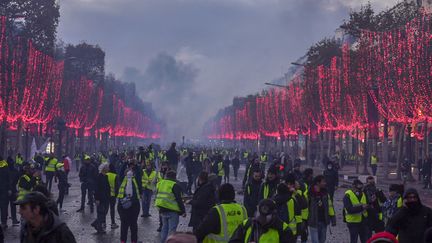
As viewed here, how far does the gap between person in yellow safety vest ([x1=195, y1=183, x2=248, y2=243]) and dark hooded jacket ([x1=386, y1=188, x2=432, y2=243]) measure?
6.34ft

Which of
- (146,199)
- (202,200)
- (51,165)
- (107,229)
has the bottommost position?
(107,229)

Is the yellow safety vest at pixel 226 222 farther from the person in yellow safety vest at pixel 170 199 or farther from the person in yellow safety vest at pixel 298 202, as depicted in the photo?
the person in yellow safety vest at pixel 170 199

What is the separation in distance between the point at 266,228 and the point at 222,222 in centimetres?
85

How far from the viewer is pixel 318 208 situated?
13562 mm

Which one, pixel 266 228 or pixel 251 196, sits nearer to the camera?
pixel 266 228

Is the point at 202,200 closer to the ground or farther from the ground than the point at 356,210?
farther from the ground

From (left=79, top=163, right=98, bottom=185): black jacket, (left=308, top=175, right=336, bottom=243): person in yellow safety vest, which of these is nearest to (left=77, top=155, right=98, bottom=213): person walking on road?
(left=79, top=163, right=98, bottom=185): black jacket

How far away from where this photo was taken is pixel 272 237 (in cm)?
866

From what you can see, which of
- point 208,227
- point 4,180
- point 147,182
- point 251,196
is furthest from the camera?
point 147,182

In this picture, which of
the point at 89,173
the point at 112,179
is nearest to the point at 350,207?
the point at 112,179

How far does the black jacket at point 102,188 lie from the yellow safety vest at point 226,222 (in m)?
8.88

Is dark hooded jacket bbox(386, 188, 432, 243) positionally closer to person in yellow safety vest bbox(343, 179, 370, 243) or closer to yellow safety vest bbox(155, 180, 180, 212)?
person in yellow safety vest bbox(343, 179, 370, 243)

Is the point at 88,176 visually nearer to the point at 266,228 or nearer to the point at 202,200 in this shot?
the point at 202,200

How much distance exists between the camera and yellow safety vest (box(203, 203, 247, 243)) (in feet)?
30.5
